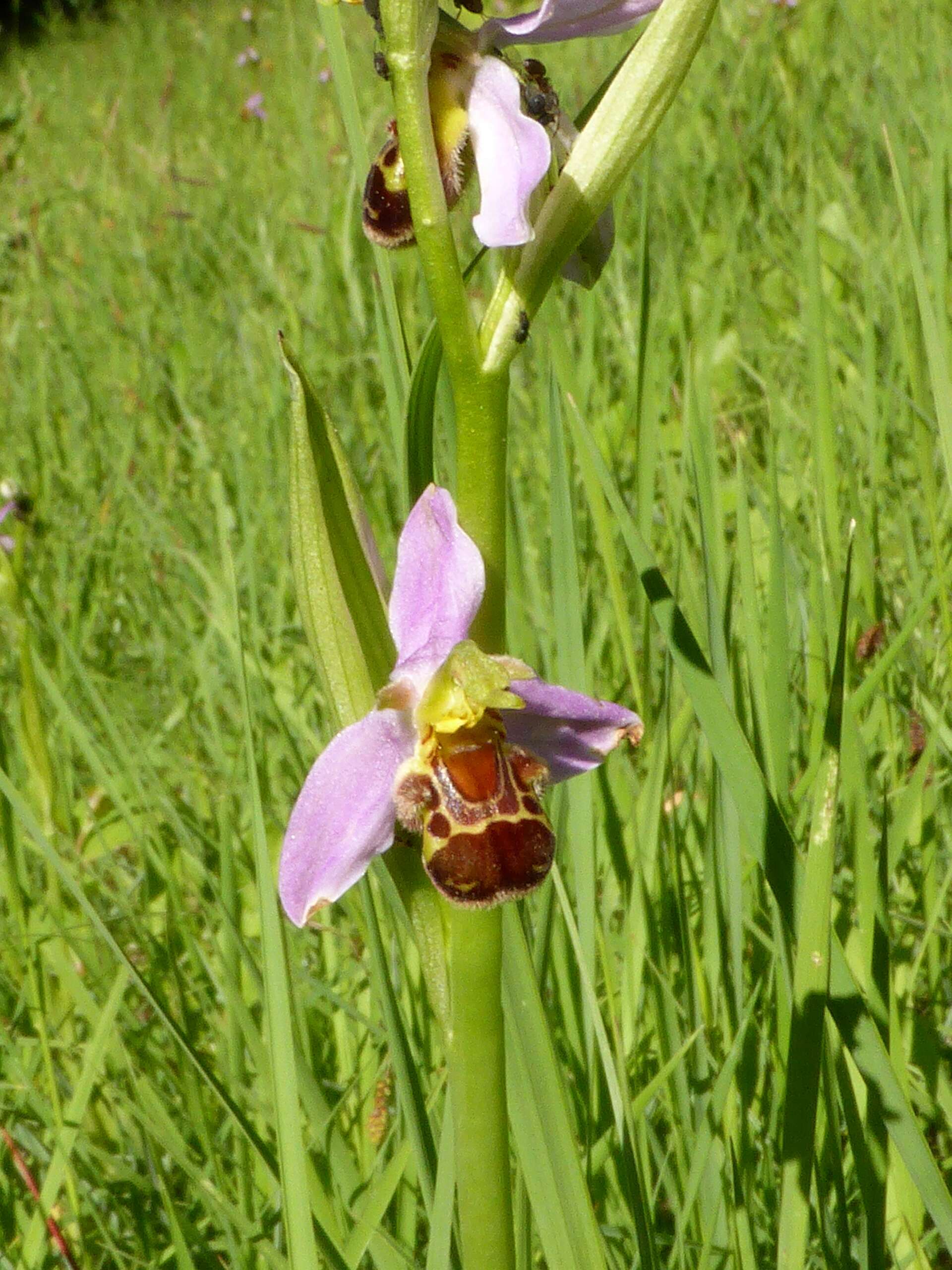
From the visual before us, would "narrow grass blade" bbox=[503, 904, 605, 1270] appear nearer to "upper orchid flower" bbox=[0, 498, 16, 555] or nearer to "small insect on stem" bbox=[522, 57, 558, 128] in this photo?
"small insect on stem" bbox=[522, 57, 558, 128]

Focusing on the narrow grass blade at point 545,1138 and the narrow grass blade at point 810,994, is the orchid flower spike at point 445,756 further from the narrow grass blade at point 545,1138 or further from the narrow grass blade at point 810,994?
the narrow grass blade at point 810,994

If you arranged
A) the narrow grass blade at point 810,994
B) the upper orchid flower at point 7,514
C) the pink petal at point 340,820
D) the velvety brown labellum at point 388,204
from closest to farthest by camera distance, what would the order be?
the narrow grass blade at point 810,994 → the pink petal at point 340,820 → the velvety brown labellum at point 388,204 → the upper orchid flower at point 7,514

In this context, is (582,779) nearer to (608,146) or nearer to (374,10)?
(608,146)

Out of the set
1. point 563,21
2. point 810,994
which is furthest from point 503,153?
point 810,994

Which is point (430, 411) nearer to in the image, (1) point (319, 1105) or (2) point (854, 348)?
(1) point (319, 1105)

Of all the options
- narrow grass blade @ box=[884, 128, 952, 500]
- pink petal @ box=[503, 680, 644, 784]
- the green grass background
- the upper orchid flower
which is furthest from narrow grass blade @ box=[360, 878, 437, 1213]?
the upper orchid flower

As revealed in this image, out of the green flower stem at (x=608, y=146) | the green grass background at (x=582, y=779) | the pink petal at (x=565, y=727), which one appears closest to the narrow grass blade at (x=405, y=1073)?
the green grass background at (x=582, y=779)
